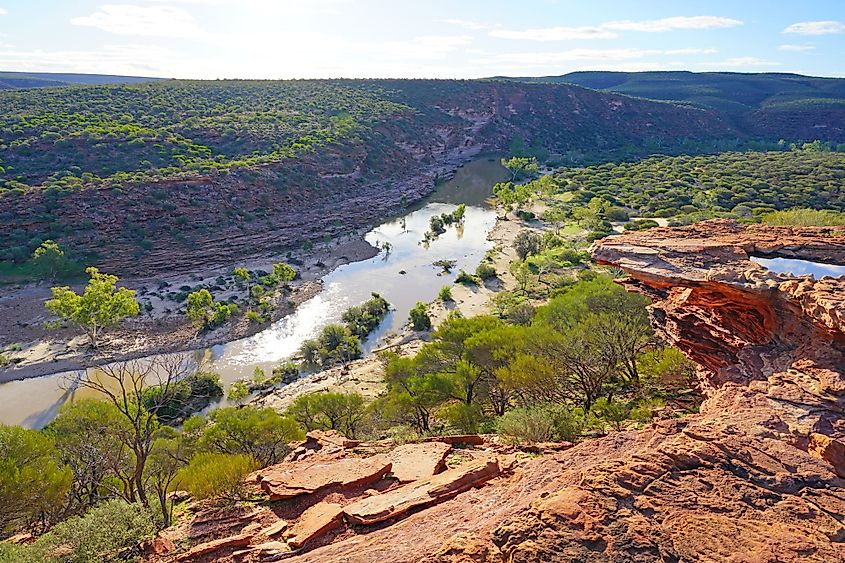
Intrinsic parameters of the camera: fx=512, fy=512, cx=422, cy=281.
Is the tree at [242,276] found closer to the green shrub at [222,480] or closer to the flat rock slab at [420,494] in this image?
the green shrub at [222,480]

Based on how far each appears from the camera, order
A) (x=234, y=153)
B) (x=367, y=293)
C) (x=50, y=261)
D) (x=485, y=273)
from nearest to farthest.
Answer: (x=50, y=261), (x=367, y=293), (x=485, y=273), (x=234, y=153)

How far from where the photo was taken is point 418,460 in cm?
1308

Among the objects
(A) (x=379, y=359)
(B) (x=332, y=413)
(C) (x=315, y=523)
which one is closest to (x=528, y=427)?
(C) (x=315, y=523)

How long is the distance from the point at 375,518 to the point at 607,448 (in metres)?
4.74

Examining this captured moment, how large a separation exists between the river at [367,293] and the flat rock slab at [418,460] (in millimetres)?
20210

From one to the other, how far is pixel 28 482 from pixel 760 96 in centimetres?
19145

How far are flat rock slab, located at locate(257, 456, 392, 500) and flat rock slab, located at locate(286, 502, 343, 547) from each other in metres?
1.10

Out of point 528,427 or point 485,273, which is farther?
point 485,273

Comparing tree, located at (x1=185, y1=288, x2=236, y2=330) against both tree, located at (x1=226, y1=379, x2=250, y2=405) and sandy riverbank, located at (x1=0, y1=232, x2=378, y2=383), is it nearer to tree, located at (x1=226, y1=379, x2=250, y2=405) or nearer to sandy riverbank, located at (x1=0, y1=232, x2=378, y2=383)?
sandy riverbank, located at (x1=0, y1=232, x2=378, y2=383)

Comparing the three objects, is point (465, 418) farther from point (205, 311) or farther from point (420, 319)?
point (205, 311)

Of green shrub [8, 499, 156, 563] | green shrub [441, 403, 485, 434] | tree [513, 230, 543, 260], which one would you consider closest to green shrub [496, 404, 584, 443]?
green shrub [441, 403, 485, 434]

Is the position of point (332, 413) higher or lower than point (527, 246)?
lower

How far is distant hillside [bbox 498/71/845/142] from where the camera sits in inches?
4916

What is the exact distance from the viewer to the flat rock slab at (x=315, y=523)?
9906 mm
